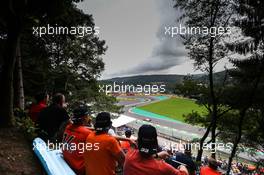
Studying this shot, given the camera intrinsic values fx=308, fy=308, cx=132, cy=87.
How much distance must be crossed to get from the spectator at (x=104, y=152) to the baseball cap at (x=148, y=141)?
32.7 inches

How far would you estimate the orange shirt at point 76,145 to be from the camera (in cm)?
463

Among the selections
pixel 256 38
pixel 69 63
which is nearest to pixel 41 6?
pixel 256 38

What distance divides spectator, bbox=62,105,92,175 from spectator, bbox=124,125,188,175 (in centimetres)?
146

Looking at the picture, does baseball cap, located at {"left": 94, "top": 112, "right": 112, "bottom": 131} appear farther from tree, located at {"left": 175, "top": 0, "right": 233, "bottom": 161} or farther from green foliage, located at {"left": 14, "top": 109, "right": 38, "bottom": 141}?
tree, located at {"left": 175, "top": 0, "right": 233, "bottom": 161}

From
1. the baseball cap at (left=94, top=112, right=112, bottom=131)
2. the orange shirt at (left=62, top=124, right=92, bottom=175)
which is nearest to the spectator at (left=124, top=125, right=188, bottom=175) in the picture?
the baseball cap at (left=94, top=112, right=112, bottom=131)

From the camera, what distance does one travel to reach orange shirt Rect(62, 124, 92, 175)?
463cm

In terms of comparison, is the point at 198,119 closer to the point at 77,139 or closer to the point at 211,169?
the point at 211,169

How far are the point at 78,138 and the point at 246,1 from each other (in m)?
15.5

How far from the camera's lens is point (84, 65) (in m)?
36.4

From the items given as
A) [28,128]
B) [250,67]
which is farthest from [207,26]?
[28,128]

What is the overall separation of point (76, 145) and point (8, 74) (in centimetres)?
438

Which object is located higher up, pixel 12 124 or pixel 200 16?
pixel 200 16

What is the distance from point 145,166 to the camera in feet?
10.5

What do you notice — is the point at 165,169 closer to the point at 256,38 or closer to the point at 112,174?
the point at 112,174
